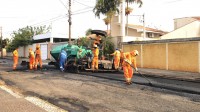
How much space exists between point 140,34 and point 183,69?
25.4m

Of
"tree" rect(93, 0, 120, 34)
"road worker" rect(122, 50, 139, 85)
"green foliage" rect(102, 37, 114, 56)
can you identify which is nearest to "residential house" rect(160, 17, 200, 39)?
"tree" rect(93, 0, 120, 34)

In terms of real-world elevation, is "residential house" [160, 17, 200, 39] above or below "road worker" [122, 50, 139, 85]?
above

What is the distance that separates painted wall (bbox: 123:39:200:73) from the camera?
62.8 feet

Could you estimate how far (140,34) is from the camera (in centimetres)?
4500

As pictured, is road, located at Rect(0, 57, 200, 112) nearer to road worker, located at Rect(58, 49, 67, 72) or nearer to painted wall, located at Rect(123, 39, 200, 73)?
road worker, located at Rect(58, 49, 67, 72)

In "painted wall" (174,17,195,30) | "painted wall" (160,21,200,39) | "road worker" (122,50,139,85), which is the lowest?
"road worker" (122,50,139,85)

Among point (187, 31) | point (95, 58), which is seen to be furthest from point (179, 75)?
point (187, 31)

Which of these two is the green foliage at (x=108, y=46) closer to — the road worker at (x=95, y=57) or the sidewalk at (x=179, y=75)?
the sidewalk at (x=179, y=75)

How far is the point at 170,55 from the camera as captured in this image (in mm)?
20906

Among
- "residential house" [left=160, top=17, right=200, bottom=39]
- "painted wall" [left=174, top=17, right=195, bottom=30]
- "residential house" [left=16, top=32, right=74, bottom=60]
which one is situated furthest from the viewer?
"painted wall" [left=174, top=17, right=195, bottom=30]

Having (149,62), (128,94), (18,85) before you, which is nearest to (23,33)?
(149,62)

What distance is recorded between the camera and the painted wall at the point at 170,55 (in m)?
19.2

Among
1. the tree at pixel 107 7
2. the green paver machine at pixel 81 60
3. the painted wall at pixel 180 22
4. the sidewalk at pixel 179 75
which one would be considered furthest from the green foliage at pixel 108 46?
the painted wall at pixel 180 22

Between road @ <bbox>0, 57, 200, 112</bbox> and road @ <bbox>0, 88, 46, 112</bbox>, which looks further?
road @ <bbox>0, 57, 200, 112</bbox>
